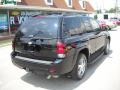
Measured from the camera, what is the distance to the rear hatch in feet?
17.9

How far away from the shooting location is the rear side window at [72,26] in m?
5.72

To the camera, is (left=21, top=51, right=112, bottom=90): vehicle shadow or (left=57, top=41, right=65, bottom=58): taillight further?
(left=21, top=51, right=112, bottom=90): vehicle shadow

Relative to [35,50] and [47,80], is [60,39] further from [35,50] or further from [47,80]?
[47,80]

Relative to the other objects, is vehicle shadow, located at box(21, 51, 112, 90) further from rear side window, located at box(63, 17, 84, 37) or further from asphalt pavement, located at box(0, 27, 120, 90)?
rear side window, located at box(63, 17, 84, 37)

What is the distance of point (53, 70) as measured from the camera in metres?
5.35

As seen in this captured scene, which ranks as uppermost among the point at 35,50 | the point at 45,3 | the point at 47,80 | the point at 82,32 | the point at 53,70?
the point at 45,3

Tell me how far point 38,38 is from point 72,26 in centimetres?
104

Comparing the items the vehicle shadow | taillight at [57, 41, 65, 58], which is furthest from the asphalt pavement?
taillight at [57, 41, 65, 58]

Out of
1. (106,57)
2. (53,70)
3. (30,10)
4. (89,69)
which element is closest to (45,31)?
(53,70)

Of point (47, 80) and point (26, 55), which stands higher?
point (26, 55)

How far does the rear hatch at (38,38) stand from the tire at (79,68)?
0.88 m

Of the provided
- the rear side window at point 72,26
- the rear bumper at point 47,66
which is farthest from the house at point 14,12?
the rear bumper at point 47,66

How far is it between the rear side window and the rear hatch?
0.80ft

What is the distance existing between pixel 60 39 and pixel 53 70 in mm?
773
